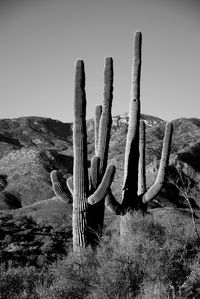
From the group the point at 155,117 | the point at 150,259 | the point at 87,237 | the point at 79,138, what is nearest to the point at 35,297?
the point at 87,237

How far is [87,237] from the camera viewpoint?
12297mm

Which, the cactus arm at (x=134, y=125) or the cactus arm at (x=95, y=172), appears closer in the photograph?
the cactus arm at (x=95, y=172)

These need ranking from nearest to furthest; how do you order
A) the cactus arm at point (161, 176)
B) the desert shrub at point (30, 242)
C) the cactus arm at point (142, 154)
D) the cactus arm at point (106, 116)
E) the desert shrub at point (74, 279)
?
the desert shrub at point (74, 279)
the cactus arm at point (106, 116)
the cactus arm at point (161, 176)
the cactus arm at point (142, 154)
the desert shrub at point (30, 242)

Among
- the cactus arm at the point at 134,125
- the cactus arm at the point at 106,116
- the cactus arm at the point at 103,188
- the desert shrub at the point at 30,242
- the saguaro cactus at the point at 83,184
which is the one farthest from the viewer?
the desert shrub at the point at 30,242

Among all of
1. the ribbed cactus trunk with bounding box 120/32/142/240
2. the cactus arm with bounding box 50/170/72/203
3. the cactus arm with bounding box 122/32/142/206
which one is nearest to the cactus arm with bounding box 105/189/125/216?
the ribbed cactus trunk with bounding box 120/32/142/240

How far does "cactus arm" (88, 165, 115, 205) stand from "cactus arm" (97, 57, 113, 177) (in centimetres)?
124

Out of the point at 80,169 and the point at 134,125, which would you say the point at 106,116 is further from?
the point at 80,169

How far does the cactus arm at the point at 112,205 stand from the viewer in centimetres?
1290

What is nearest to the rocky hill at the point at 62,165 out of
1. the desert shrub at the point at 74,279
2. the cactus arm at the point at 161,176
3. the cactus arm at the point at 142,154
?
the cactus arm at the point at 142,154

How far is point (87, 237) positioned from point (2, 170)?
37534mm

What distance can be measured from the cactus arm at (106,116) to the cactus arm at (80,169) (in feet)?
3.98

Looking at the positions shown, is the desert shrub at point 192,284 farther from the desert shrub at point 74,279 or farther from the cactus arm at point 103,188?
the cactus arm at point 103,188

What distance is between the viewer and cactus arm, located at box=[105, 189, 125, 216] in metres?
12.9

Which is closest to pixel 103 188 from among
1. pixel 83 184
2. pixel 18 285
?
pixel 83 184
